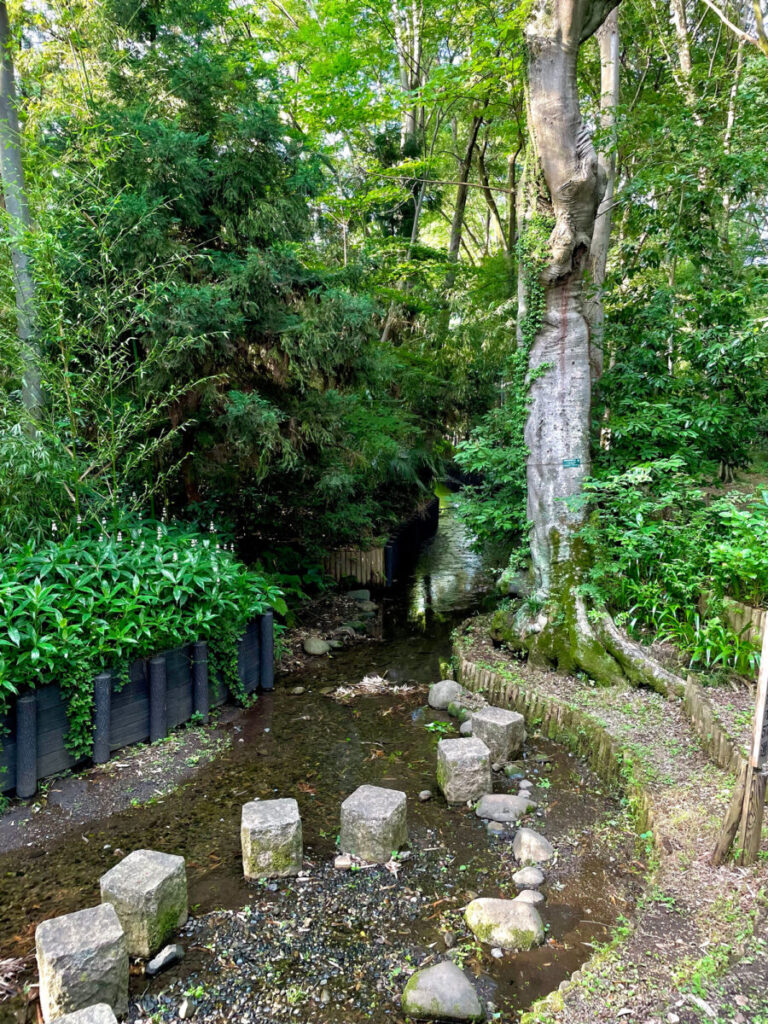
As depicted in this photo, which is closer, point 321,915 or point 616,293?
point 321,915

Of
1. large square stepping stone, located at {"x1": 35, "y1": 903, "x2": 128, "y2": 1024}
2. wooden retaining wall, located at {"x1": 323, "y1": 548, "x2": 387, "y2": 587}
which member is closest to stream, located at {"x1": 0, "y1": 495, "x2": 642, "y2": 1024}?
large square stepping stone, located at {"x1": 35, "y1": 903, "x2": 128, "y2": 1024}

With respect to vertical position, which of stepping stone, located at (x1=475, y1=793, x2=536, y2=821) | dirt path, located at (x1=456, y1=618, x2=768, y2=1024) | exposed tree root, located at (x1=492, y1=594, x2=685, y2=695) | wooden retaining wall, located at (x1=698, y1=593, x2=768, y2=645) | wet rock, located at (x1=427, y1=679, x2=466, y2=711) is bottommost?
stepping stone, located at (x1=475, y1=793, x2=536, y2=821)

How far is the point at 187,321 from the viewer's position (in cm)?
484

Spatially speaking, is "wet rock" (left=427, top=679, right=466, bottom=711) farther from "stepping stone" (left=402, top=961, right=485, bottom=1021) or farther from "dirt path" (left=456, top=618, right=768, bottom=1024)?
"stepping stone" (left=402, top=961, right=485, bottom=1021)

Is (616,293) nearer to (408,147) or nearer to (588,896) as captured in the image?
(588,896)

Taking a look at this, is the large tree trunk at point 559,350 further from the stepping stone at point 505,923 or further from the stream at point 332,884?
the stepping stone at point 505,923

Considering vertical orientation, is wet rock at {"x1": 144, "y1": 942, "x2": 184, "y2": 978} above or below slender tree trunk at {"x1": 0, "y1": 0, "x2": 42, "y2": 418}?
below

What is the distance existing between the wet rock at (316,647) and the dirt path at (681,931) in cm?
328

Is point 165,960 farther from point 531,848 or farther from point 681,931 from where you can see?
point 681,931

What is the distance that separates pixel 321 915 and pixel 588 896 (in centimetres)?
117

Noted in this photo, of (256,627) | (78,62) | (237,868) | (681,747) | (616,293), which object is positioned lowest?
(237,868)

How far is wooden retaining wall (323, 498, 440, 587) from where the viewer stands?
8648 mm

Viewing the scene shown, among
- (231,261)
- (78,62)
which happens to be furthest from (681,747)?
(78,62)

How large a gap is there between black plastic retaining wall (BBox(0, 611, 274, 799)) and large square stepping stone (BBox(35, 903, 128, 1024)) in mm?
1441
